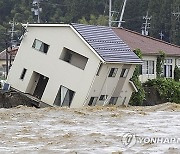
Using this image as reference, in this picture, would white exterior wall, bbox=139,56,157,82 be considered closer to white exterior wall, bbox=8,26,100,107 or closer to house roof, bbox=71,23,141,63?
house roof, bbox=71,23,141,63

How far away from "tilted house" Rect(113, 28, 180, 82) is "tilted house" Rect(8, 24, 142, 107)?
4820 mm

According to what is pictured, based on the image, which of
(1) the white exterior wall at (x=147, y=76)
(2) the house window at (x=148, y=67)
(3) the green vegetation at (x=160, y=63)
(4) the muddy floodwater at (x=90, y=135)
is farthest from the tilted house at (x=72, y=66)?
(4) the muddy floodwater at (x=90, y=135)

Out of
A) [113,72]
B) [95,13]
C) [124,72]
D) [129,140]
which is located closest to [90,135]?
[129,140]

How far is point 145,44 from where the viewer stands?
4119 cm

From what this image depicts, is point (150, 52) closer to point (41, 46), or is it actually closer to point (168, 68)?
point (168, 68)

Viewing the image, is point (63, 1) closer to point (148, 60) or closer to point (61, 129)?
point (148, 60)

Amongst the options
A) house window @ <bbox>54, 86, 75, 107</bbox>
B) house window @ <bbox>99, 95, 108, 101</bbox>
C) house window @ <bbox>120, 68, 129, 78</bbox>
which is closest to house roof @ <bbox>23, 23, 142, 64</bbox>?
house window @ <bbox>120, 68, 129, 78</bbox>

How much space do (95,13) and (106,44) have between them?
138 feet

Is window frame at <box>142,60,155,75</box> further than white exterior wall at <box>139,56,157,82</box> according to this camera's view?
Yes

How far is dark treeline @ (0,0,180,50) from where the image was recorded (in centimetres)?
6644

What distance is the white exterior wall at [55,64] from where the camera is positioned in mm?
30938

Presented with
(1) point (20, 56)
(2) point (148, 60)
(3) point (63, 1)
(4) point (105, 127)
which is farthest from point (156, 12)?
(4) point (105, 127)

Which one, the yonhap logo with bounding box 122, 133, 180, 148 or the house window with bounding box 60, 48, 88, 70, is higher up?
the house window with bounding box 60, 48, 88, 70

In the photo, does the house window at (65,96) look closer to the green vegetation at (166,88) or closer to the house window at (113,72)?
the house window at (113,72)
